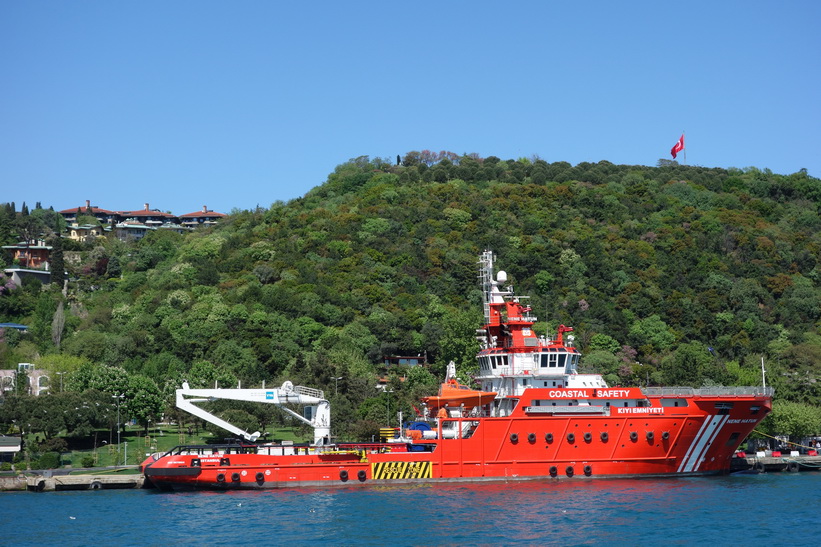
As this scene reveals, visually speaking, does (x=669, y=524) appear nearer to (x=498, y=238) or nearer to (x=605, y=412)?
(x=605, y=412)

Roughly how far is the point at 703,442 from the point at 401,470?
655 inches

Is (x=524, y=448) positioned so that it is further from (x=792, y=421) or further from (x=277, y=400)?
(x=792, y=421)

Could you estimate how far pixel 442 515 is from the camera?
44250 mm

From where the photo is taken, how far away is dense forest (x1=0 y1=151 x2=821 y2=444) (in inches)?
3393

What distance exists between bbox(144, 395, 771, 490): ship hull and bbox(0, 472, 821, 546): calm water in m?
1.11

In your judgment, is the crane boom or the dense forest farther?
the dense forest

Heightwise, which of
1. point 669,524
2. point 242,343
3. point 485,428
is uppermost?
point 242,343

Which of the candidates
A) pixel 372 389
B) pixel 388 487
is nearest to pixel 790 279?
pixel 372 389

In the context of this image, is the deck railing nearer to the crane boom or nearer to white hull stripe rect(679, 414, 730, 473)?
white hull stripe rect(679, 414, 730, 473)

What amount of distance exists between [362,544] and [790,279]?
90.4 meters

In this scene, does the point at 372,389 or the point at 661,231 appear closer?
the point at 372,389

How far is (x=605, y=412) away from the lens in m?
54.5

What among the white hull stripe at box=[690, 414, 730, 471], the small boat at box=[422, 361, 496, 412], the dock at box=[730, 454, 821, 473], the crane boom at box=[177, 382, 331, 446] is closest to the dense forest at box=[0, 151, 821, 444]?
the dock at box=[730, 454, 821, 473]

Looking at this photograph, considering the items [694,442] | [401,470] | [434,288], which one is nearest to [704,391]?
[694,442]
